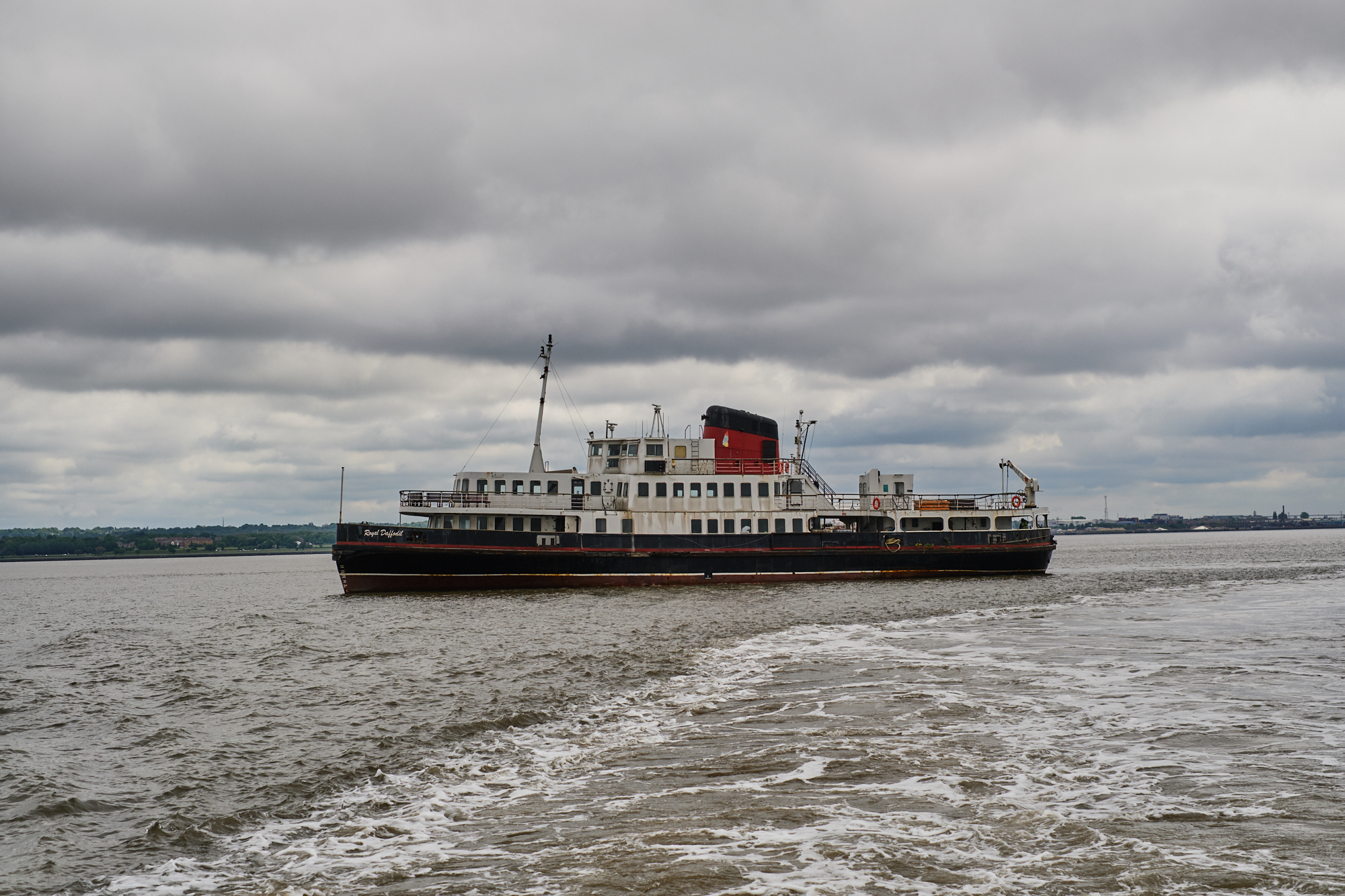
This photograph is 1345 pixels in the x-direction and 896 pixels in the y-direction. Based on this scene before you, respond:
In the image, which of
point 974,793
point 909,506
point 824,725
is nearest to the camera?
point 974,793

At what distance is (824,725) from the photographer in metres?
11.9

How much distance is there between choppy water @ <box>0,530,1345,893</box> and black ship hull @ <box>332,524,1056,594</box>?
13719 millimetres

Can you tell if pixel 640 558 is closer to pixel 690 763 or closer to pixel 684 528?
pixel 684 528

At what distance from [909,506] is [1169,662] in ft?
91.1

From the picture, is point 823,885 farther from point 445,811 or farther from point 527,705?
point 527,705

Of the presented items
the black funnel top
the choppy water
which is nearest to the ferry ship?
the black funnel top

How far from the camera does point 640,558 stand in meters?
40.0

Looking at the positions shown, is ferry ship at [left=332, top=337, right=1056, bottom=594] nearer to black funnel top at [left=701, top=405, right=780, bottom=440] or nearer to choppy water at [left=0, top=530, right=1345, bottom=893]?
black funnel top at [left=701, top=405, right=780, bottom=440]

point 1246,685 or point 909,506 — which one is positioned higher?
point 909,506

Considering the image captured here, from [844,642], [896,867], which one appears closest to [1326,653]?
[844,642]

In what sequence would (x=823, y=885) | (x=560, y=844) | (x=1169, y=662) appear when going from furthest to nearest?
(x=1169, y=662) → (x=560, y=844) → (x=823, y=885)

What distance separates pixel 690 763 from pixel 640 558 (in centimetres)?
2990

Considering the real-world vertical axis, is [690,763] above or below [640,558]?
below

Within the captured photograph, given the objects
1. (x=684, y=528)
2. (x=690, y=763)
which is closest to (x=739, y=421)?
(x=684, y=528)
